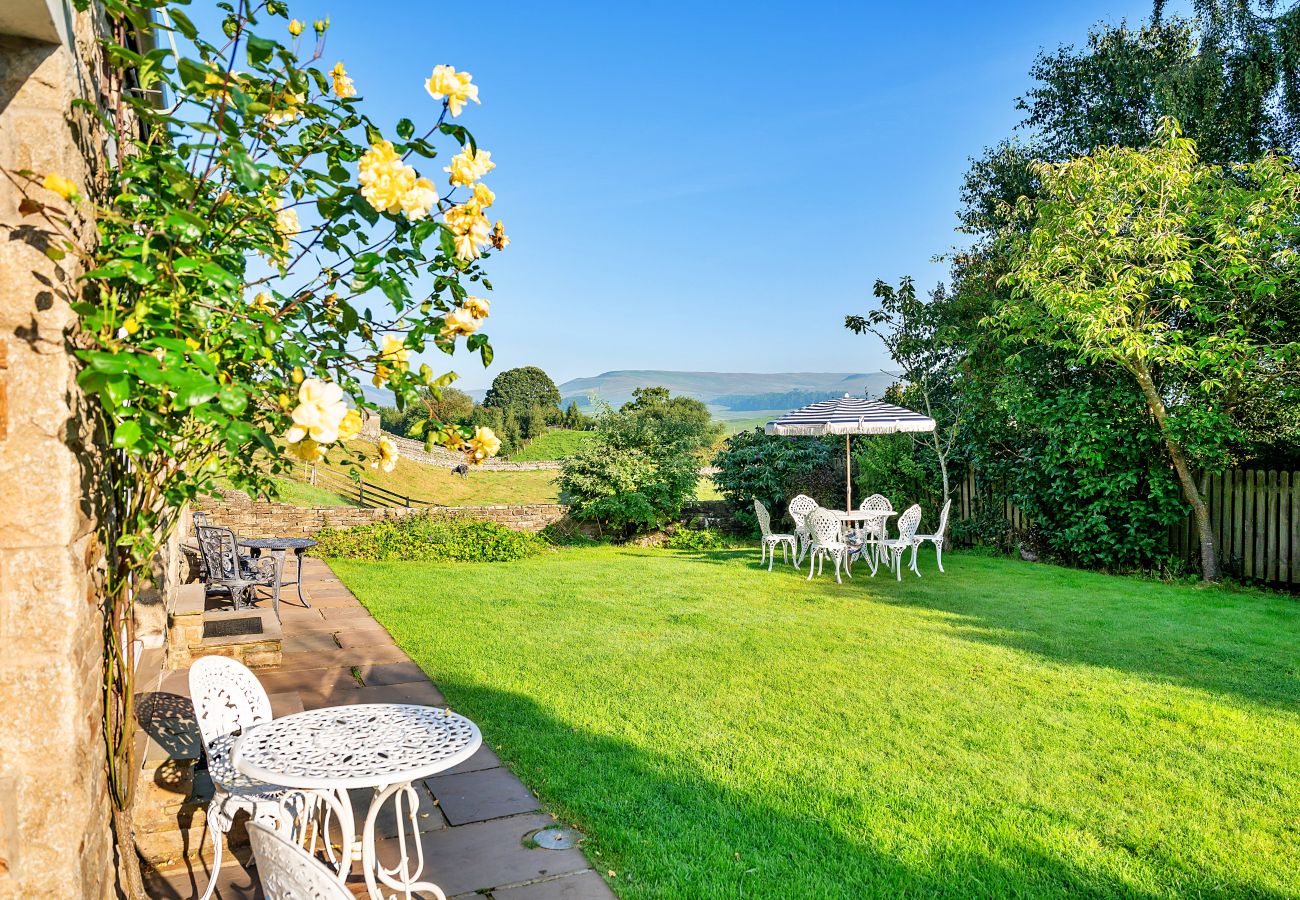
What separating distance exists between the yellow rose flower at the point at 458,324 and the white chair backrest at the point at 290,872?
123 cm

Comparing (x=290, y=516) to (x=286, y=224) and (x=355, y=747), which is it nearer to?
(x=355, y=747)

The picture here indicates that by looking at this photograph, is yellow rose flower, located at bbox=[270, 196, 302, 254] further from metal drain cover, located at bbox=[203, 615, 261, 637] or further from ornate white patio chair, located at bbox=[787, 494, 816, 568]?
ornate white patio chair, located at bbox=[787, 494, 816, 568]

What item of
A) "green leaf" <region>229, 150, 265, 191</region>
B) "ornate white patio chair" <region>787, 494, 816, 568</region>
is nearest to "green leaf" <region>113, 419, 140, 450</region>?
"green leaf" <region>229, 150, 265, 191</region>

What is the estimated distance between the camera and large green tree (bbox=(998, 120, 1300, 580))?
806 cm

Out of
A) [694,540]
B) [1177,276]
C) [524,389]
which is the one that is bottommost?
[694,540]

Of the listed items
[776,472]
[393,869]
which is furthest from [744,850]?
[776,472]

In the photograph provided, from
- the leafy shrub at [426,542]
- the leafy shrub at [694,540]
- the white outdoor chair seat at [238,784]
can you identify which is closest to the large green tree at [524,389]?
the leafy shrub at [694,540]

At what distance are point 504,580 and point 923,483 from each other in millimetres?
6674

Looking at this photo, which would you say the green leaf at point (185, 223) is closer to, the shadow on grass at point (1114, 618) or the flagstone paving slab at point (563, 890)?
the flagstone paving slab at point (563, 890)

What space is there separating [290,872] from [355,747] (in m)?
0.77

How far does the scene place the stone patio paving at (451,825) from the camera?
2.68 m

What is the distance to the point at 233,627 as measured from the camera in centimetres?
560

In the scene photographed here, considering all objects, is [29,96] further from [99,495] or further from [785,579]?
[785,579]

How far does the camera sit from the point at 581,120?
16703mm
